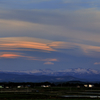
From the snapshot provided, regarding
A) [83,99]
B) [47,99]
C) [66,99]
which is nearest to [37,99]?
[47,99]

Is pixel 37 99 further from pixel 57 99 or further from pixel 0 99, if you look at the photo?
pixel 0 99

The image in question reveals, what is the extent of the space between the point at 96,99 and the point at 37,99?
1445 centimetres

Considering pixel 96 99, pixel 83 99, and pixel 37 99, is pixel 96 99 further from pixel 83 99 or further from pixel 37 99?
pixel 37 99

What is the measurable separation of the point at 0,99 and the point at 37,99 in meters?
9.11

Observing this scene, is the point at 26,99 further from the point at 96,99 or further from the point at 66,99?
the point at 96,99

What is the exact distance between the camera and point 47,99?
214ft

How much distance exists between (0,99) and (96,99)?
23569 millimetres

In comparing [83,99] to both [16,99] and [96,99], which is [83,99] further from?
[16,99]

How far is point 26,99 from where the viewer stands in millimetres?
65000

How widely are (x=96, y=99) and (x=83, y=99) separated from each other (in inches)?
124

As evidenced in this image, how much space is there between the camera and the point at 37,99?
6488 cm

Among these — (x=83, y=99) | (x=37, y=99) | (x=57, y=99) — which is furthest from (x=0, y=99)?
(x=83, y=99)

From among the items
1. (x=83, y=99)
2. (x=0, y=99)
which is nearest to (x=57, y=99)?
(x=83, y=99)

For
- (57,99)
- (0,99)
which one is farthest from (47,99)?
(0,99)
